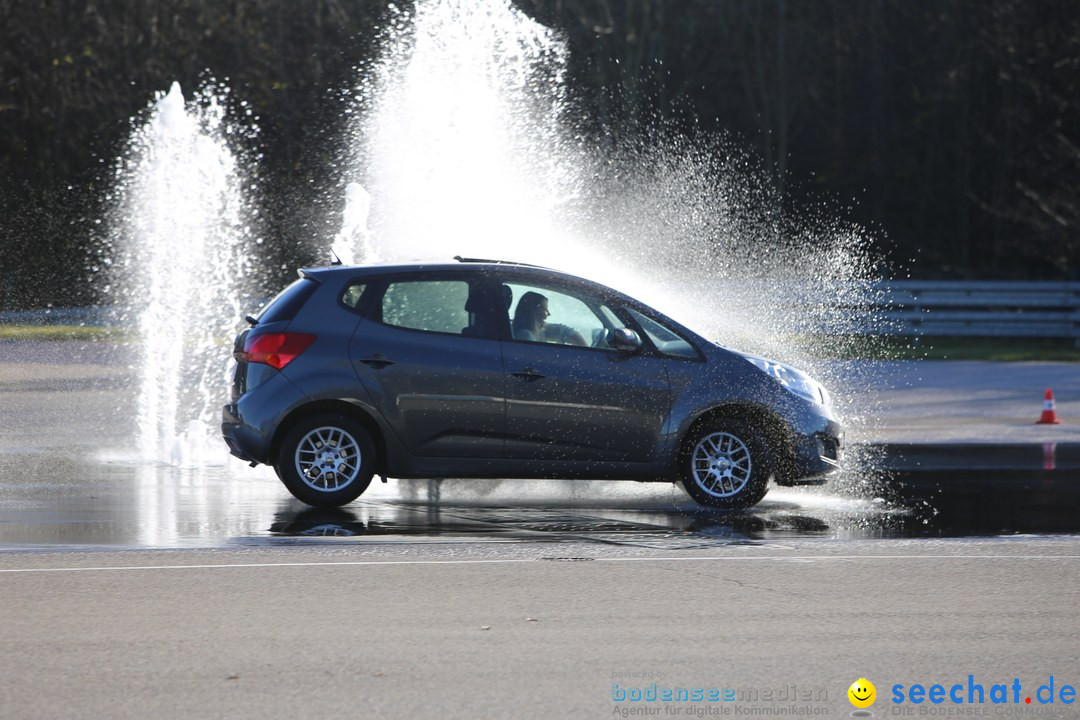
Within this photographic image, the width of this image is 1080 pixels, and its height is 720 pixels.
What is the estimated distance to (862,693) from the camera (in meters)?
6.18

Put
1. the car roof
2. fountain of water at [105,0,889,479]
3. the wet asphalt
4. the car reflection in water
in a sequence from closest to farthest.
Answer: the wet asphalt
the car reflection in water
the car roof
fountain of water at [105,0,889,479]

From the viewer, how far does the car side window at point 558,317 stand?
36.8ft

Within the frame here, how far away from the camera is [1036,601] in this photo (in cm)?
800

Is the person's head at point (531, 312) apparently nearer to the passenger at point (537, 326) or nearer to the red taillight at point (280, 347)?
the passenger at point (537, 326)

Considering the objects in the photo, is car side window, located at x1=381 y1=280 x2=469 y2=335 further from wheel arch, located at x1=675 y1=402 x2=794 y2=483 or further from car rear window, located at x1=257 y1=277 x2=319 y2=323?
wheel arch, located at x1=675 y1=402 x2=794 y2=483

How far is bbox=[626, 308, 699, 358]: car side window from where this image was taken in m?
11.3

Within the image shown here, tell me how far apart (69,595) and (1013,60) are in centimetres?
3063

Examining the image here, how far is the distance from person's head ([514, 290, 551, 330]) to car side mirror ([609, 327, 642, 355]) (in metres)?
0.52

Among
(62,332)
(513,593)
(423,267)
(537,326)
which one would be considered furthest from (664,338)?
(62,332)

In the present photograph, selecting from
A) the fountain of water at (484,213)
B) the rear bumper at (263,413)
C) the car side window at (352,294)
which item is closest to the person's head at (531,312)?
the car side window at (352,294)

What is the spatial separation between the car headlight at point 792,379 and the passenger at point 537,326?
1254 millimetres

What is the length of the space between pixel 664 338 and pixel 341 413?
228 cm

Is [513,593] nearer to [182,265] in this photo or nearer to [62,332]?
[182,265]

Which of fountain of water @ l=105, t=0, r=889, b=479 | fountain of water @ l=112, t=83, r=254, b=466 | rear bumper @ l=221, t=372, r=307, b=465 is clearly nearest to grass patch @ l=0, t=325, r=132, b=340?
fountain of water @ l=112, t=83, r=254, b=466
